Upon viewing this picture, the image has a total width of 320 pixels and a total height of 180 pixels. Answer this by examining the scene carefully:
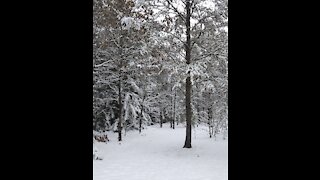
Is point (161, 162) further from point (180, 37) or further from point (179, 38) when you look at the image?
point (180, 37)

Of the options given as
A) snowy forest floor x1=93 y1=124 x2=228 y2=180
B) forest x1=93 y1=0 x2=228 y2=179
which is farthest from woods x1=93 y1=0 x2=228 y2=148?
snowy forest floor x1=93 y1=124 x2=228 y2=180

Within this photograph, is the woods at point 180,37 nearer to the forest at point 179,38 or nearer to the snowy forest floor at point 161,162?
the forest at point 179,38

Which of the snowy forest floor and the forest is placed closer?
the snowy forest floor

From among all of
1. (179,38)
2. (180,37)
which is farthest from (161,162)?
(180,37)

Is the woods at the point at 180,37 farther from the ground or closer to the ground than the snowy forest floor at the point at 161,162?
farther from the ground

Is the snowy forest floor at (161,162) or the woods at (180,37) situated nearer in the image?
the snowy forest floor at (161,162)

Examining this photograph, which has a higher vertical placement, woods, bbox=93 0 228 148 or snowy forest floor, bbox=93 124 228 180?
woods, bbox=93 0 228 148

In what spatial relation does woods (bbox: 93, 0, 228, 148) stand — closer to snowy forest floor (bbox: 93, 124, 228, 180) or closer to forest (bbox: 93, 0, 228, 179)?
forest (bbox: 93, 0, 228, 179)

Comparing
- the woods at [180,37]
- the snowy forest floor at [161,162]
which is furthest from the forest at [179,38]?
the snowy forest floor at [161,162]
